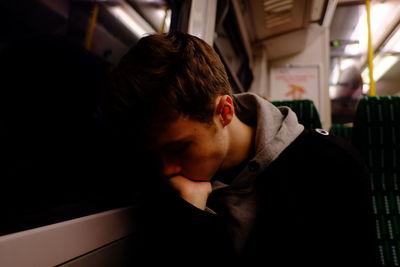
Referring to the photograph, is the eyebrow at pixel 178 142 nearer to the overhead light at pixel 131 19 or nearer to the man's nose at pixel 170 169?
the man's nose at pixel 170 169

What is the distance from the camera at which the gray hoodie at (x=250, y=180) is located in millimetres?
874

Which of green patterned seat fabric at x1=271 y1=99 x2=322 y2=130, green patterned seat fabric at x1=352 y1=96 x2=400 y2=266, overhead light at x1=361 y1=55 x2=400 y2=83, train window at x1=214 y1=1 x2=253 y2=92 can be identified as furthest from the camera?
overhead light at x1=361 y1=55 x2=400 y2=83

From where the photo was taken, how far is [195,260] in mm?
895

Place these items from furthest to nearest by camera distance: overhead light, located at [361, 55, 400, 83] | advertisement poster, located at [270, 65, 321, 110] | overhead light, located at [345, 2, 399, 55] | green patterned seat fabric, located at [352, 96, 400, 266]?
1. overhead light, located at [361, 55, 400, 83]
2. advertisement poster, located at [270, 65, 321, 110]
3. overhead light, located at [345, 2, 399, 55]
4. green patterned seat fabric, located at [352, 96, 400, 266]

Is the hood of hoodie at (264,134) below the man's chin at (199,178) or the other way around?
the other way around

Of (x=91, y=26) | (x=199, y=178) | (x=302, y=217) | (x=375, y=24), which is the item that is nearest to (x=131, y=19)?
(x=91, y=26)

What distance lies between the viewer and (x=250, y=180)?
89 centimetres

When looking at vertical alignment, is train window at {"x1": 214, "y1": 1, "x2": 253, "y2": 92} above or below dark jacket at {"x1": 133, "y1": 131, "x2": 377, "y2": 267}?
above

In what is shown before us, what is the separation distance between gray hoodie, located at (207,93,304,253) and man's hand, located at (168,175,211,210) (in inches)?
2.2

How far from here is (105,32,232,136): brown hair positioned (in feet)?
2.52

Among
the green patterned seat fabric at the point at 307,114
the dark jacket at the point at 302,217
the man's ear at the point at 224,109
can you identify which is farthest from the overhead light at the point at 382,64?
the man's ear at the point at 224,109

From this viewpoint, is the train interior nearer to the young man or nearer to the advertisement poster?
the young man

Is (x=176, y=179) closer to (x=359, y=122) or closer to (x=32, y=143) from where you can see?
(x=32, y=143)

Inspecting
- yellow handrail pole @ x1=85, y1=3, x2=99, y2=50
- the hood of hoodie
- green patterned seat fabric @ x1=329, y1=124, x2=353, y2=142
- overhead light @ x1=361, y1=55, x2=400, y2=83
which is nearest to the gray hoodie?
the hood of hoodie
